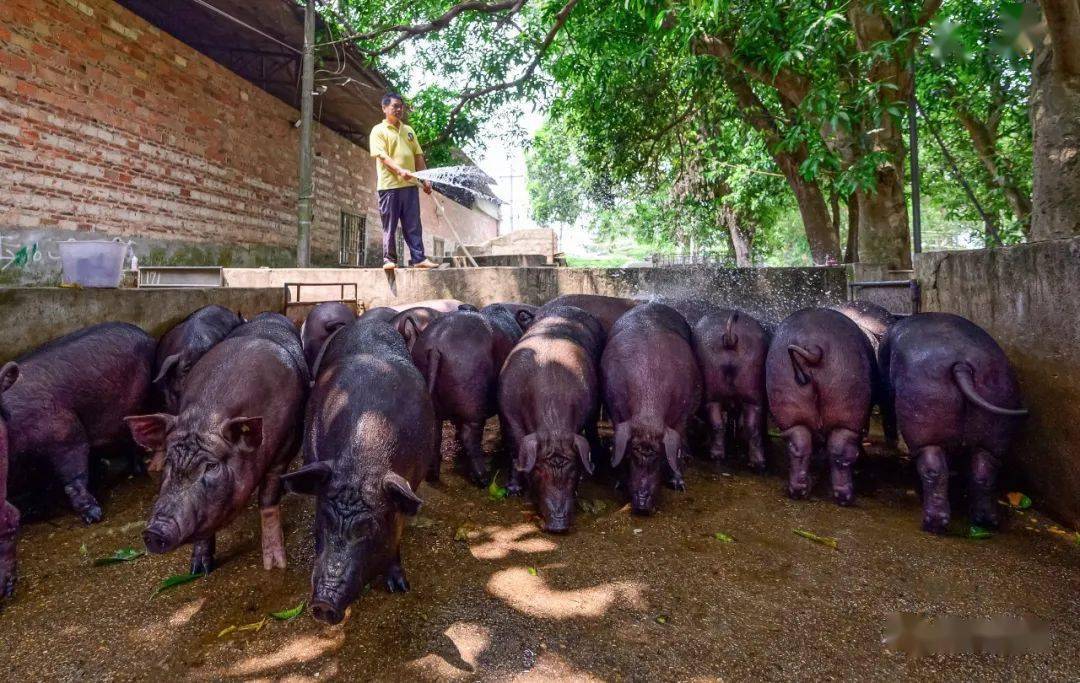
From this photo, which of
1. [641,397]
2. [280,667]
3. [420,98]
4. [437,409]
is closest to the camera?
[280,667]

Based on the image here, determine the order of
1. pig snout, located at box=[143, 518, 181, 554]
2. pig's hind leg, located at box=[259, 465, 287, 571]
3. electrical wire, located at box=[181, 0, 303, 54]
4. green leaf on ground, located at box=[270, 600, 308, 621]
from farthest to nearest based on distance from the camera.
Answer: electrical wire, located at box=[181, 0, 303, 54], pig's hind leg, located at box=[259, 465, 287, 571], green leaf on ground, located at box=[270, 600, 308, 621], pig snout, located at box=[143, 518, 181, 554]

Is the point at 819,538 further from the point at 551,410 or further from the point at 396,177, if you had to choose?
the point at 396,177

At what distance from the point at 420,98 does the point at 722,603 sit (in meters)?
12.7

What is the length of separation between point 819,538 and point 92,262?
216 inches

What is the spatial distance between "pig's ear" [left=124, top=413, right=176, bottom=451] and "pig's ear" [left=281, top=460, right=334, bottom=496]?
81 cm

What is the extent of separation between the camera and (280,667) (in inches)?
84.2

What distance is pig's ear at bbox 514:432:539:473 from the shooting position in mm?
3455

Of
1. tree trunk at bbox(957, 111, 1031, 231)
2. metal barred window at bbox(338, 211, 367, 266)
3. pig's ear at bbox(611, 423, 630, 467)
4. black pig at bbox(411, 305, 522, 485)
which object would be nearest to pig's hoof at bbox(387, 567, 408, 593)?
black pig at bbox(411, 305, 522, 485)

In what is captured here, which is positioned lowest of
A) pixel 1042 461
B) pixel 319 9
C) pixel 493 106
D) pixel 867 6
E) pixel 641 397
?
pixel 1042 461

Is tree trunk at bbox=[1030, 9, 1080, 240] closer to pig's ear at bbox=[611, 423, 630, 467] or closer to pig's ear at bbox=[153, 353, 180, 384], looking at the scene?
pig's ear at bbox=[611, 423, 630, 467]

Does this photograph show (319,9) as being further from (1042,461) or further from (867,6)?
(1042,461)

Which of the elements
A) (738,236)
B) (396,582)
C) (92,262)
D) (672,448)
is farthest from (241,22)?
(738,236)

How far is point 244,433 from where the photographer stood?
2691 millimetres

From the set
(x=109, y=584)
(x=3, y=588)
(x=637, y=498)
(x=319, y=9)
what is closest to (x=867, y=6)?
(x=637, y=498)
